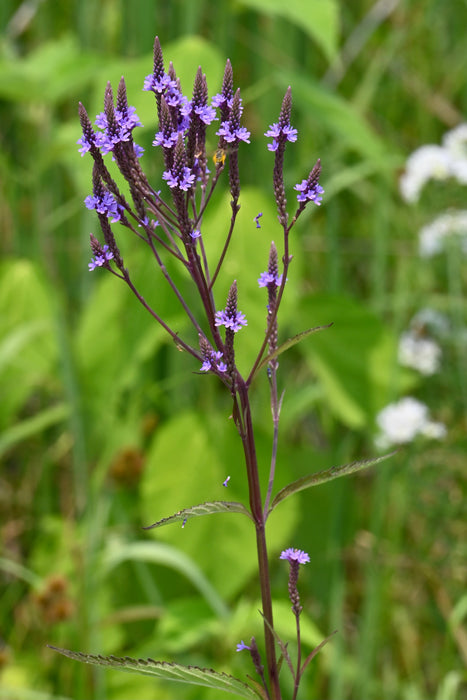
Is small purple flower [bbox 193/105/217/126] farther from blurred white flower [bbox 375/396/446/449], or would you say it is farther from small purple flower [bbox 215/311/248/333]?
blurred white flower [bbox 375/396/446/449]

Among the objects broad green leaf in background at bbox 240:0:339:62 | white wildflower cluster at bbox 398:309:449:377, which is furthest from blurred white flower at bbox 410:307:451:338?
broad green leaf in background at bbox 240:0:339:62

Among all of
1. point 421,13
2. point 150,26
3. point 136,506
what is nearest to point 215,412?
point 136,506

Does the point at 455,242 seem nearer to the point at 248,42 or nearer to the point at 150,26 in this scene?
the point at 248,42

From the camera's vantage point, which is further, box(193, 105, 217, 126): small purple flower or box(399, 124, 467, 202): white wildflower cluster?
box(399, 124, 467, 202): white wildflower cluster

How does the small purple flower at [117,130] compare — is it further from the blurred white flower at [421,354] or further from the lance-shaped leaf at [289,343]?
the blurred white flower at [421,354]

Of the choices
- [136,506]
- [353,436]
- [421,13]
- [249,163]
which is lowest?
[136,506]

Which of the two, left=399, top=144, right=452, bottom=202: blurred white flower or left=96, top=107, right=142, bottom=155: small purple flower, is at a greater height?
left=399, top=144, right=452, bottom=202: blurred white flower
